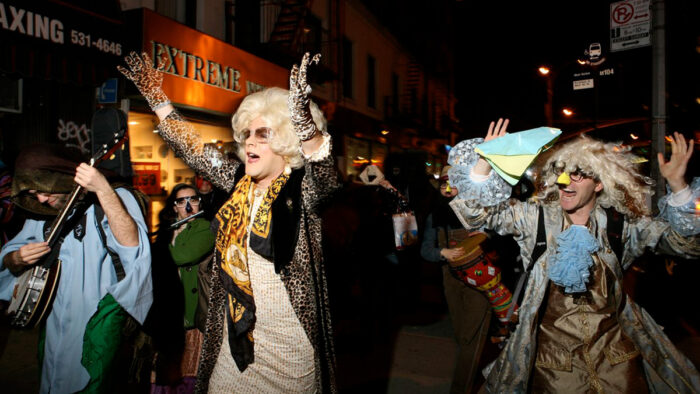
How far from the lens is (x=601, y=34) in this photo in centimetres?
1390

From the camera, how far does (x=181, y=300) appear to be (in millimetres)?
3488

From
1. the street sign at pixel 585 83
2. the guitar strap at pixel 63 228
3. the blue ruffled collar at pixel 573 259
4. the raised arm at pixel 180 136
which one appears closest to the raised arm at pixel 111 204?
the guitar strap at pixel 63 228

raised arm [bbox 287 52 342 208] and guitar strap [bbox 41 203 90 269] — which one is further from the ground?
raised arm [bbox 287 52 342 208]

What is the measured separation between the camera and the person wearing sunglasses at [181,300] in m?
3.32

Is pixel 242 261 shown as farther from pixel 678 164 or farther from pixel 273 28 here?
pixel 273 28

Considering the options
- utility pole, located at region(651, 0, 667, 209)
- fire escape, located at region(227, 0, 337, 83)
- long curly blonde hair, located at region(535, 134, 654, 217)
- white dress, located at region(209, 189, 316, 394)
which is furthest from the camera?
fire escape, located at region(227, 0, 337, 83)

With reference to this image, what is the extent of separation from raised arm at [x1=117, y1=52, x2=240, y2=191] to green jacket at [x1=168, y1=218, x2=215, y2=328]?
110 centimetres

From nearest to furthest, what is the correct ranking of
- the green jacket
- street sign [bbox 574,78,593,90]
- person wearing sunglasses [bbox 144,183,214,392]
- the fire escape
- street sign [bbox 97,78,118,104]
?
person wearing sunglasses [bbox 144,183,214,392], the green jacket, street sign [bbox 97,78,118,104], street sign [bbox 574,78,593,90], the fire escape

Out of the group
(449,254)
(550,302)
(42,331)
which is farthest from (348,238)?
(42,331)

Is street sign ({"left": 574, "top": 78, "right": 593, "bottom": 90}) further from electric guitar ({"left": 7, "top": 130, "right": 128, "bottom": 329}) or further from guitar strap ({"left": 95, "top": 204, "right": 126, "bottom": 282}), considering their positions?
guitar strap ({"left": 95, "top": 204, "right": 126, "bottom": 282})

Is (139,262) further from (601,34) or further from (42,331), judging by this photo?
(601,34)

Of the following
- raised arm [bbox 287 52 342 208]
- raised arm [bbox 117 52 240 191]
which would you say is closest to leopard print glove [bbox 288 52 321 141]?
raised arm [bbox 287 52 342 208]

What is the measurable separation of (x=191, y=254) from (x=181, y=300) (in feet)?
1.27

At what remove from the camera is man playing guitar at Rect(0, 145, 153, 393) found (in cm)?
239
